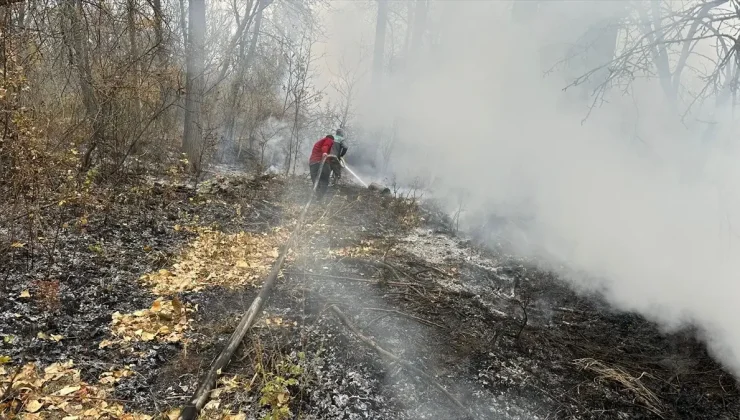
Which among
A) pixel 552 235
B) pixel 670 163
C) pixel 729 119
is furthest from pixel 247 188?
pixel 729 119

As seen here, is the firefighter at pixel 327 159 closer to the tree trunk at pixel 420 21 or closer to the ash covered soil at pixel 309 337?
the ash covered soil at pixel 309 337

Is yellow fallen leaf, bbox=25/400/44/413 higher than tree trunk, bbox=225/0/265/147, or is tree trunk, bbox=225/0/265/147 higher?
tree trunk, bbox=225/0/265/147

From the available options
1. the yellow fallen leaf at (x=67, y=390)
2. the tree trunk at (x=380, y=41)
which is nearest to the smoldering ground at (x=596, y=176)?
the tree trunk at (x=380, y=41)

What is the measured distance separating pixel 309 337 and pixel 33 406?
1974 mm

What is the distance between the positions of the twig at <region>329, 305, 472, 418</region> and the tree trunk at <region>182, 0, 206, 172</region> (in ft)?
19.2

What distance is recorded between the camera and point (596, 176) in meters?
6.63

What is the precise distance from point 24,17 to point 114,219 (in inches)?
105

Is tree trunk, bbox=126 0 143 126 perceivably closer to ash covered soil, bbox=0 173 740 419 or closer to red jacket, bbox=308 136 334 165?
ash covered soil, bbox=0 173 740 419

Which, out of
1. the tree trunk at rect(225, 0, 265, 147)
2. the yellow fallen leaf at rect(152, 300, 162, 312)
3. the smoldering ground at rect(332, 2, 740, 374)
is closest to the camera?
the yellow fallen leaf at rect(152, 300, 162, 312)

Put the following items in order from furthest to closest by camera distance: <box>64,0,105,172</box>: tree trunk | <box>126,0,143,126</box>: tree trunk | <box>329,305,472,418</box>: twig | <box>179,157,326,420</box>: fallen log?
<box>64,0,105,172</box>: tree trunk → <box>126,0,143,126</box>: tree trunk → <box>329,305,472,418</box>: twig → <box>179,157,326,420</box>: fallen log

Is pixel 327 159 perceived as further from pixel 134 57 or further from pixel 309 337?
pixel 309 337

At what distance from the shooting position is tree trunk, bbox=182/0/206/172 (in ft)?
30.1

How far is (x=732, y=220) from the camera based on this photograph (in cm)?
509

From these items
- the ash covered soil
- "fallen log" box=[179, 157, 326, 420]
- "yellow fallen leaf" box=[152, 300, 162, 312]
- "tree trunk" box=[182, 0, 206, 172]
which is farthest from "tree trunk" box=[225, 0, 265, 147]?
"yellow fallen leaf" box=[152, 300, 162, 312]
